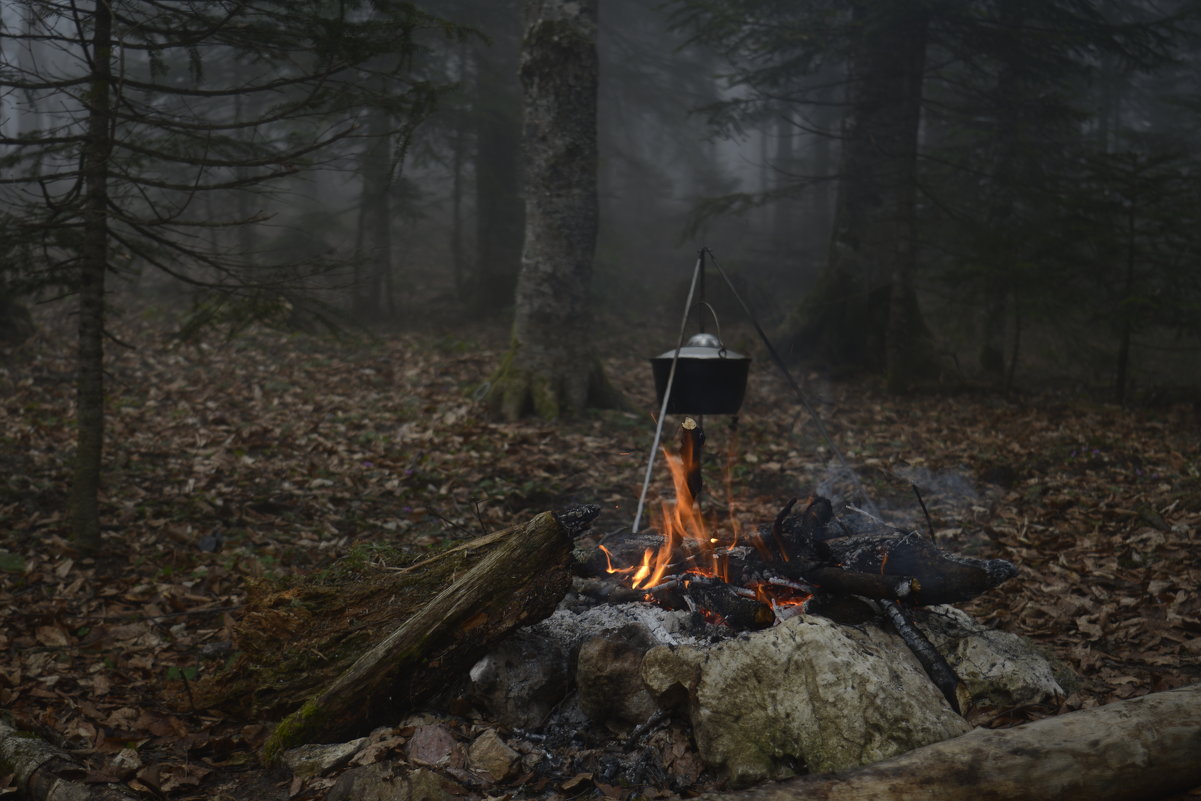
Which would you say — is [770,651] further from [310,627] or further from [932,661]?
[310,627]

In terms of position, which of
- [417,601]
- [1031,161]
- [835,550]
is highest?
[1031,161]

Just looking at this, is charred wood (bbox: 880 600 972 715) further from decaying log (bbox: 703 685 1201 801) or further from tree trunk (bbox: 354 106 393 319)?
tree trunk (bbox: 354 106 393 319)

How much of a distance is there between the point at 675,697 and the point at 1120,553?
4566mm

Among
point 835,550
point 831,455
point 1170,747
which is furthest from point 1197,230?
point 1170,747

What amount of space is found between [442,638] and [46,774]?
1.88 meters

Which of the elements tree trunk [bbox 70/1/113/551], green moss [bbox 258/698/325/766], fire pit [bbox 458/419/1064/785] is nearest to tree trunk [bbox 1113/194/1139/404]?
fire pit [bbox 458/419/1064/785]

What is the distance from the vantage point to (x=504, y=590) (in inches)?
164

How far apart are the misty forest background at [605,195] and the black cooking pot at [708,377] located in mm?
2731

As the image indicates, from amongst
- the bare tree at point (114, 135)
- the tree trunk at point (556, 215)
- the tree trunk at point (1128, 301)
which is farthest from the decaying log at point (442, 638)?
the tree trunk at point (1128, 301)

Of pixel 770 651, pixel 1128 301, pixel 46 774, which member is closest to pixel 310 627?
pixel 46 774

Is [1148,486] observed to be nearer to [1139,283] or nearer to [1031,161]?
[1139,283]

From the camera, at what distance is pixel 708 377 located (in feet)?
20.1

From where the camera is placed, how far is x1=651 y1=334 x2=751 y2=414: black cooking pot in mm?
6055

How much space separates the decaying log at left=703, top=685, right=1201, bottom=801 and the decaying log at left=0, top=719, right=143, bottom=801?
9.06 ft
